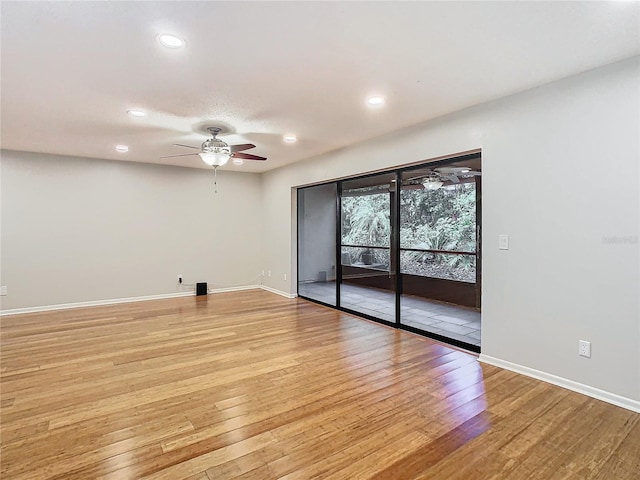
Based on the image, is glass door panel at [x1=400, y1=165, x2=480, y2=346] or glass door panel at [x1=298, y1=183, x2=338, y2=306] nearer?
glass door panel at [x1=400, y1=165, x2=480, y2=346]

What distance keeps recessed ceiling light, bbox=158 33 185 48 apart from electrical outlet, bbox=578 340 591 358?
3717 mm

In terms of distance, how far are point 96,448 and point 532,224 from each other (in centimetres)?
364

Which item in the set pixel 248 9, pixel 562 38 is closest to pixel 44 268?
pixel 248 9

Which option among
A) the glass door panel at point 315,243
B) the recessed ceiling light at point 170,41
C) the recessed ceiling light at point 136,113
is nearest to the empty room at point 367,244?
the recessed ceiling light at point 170,41

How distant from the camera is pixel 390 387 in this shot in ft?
9.23

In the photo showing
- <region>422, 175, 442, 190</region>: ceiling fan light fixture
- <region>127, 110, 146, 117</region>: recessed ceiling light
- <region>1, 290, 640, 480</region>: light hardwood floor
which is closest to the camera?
<region>1, 290, 640, 480</region>: light hardwood floor

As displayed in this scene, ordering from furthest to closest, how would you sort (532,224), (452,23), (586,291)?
(532,224) → (586,291) → (452,23)

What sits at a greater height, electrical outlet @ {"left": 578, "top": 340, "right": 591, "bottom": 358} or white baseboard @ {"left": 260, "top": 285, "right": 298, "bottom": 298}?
electrical outlet @ {"left": 578, "top": 340, "right": 591, "bottom": 358}

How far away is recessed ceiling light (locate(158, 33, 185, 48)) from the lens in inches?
86.6

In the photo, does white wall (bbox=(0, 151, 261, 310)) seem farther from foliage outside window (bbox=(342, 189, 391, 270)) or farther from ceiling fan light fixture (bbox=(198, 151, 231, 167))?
ceiling fan light fixture (bbox=(198, 151, 231, 167))

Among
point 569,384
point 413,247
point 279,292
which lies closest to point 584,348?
point 569,384

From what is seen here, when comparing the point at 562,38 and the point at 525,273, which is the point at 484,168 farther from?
the point at 562,38

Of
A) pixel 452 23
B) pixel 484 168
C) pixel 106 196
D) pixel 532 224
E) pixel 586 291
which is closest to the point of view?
pixel 452 23

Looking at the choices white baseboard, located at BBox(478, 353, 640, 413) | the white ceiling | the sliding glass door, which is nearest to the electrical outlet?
white baseboard, located at BBox(478, 353, 640, 413)
